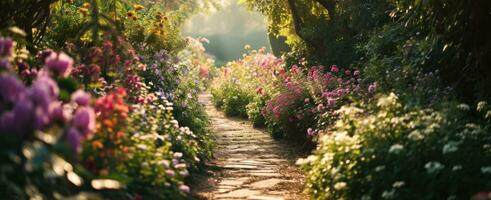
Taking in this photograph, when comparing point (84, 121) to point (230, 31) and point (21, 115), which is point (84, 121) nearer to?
point (21, 115)

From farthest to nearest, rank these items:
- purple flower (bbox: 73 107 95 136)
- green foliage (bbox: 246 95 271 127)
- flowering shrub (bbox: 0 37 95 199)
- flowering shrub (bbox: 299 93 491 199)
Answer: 1. green foliage (bbox: 246 95 271 127)
2. flowering shrub (bbox: 299 93 491 199)
3. purple flower (bbox: 73 107 95 136)
4. flowering shrub (bbox: 0 37 95 199)

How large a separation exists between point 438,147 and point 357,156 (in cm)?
70

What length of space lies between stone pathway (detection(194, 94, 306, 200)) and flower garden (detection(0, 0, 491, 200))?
28 cm

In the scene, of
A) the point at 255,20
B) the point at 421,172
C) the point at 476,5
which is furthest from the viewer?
the point at 255,20

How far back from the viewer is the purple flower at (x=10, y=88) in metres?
2.76

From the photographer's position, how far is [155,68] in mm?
8945

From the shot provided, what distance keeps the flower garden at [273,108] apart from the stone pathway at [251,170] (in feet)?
0.92

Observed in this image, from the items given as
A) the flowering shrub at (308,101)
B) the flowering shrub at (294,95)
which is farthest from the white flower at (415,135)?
the flowering shrub at (308,101)

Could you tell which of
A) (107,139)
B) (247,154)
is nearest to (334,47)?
(247,154)

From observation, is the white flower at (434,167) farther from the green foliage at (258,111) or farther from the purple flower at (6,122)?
the green foliage at (258,111)

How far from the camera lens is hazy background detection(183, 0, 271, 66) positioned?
143 ft

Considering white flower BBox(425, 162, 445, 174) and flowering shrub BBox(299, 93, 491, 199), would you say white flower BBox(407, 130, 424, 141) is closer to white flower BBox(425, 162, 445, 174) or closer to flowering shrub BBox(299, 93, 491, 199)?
flowering shrub BBox(299, 93, 491, 199)

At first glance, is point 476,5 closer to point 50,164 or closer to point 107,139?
point 107,139

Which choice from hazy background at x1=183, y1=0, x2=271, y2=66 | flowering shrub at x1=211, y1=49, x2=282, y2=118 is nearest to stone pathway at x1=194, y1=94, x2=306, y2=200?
flowering shrub at x1=211, y1=49, x2=282, y2=118
